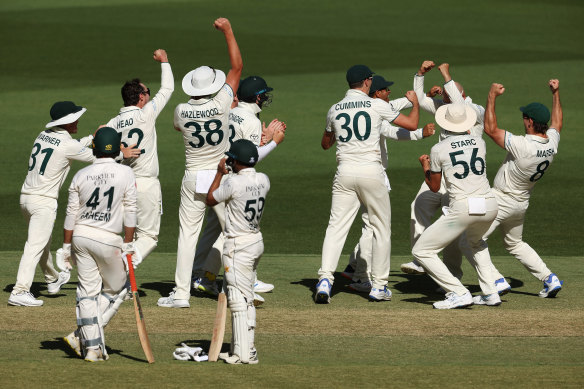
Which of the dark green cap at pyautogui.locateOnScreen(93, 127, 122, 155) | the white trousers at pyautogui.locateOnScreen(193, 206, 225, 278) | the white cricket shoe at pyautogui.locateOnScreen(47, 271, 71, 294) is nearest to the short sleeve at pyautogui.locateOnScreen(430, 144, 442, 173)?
the white trousers at pyautogui.locateOnScreen(193, 206, 225, 278)

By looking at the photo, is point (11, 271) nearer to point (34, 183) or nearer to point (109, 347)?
point (34, 183)

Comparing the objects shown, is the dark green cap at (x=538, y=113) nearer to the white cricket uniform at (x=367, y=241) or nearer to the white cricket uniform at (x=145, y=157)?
the white cricket uniform at (x=367, y=241)

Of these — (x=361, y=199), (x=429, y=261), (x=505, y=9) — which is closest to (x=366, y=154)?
(x=361, y=199)

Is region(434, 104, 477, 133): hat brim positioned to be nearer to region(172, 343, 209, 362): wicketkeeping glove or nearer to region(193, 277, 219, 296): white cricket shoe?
region(193, 277, 219, 296): white cricket shoe

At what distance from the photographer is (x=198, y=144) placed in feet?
38.8

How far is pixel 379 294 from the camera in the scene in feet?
39.2

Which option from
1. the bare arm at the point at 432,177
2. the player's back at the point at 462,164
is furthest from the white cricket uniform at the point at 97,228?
the player's back at the point at 462,164

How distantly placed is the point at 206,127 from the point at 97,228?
2605 mm

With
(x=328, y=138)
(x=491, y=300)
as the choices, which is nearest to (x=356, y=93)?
(x=328, y=138)

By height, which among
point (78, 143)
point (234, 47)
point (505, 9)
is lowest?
point (78, 143)

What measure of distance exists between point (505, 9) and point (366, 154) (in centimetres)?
3292

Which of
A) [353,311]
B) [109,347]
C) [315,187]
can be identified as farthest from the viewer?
[315,187]

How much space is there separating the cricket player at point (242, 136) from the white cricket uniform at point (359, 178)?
2.83 ft

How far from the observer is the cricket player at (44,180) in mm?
11484
